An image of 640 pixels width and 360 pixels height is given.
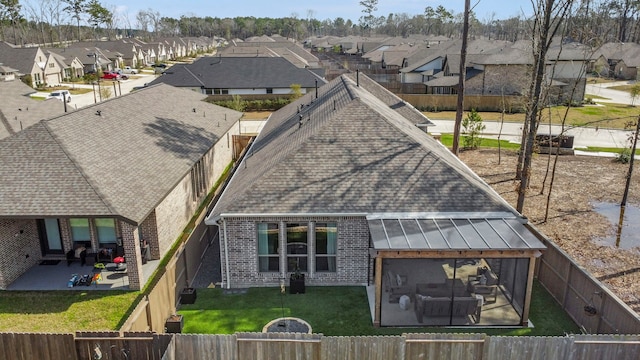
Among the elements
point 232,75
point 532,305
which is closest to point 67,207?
point 532,305

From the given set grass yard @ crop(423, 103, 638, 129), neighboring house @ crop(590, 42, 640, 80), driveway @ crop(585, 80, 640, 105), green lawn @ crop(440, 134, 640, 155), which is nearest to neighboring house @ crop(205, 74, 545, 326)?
green lawn @ crop(440, 134, 640, 155)

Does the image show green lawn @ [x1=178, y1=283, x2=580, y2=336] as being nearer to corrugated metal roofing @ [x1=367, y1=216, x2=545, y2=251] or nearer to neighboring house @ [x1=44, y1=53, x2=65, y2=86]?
corrugated metal roofing @ [x1=367, y1=216, x2=545, y2=251]

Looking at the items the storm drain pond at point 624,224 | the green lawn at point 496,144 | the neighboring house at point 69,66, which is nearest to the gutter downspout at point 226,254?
the storm drain pond at point 624,224

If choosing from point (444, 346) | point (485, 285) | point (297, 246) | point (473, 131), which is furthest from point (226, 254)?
point (473, 131)

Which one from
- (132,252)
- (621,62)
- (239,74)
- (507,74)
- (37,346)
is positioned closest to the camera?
(37,346)

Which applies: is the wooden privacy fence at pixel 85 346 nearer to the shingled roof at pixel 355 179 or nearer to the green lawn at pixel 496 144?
the shingled roof at pixel 355 179

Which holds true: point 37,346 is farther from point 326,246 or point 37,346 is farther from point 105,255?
point 326,246

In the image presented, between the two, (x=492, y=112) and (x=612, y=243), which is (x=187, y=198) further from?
(x=492, y=112)
